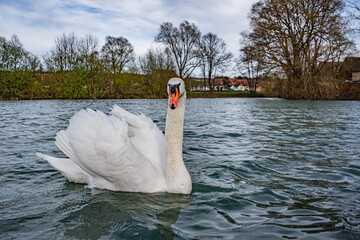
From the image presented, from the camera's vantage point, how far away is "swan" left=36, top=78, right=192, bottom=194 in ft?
11.0

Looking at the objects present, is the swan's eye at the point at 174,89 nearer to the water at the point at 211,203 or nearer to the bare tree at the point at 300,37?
the water at the point at 211,203

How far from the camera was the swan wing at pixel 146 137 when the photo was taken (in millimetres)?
4367

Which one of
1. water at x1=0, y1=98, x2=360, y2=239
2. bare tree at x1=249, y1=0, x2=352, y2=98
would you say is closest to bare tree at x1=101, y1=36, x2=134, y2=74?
bare tree at x1=249, y1=0, x2=352, y2=98

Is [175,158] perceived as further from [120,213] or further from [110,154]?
[120,213]

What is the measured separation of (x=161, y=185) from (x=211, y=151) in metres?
2.78

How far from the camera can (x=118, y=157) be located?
3.31m

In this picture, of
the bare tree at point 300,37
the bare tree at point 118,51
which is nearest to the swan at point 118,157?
the bare tree at point 300,37

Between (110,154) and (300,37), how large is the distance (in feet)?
106

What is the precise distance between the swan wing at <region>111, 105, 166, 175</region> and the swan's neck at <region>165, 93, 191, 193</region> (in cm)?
42

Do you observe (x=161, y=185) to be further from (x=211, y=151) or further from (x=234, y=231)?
(x=211, y=151)

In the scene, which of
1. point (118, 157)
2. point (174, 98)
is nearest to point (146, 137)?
point (118, 157)

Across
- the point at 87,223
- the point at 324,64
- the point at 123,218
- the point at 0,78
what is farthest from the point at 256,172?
the point at 0,78

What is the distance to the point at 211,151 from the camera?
6.41 meters

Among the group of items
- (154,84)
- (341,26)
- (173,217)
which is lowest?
(173,217)
